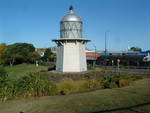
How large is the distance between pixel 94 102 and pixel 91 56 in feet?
245

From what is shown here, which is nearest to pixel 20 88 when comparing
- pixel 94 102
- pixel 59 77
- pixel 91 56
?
pixel 94 102

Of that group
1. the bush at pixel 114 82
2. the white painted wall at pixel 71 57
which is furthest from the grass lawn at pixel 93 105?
the white painted wall at pixel 71 57

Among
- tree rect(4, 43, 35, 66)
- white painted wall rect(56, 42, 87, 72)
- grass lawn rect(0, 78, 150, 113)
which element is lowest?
grass lawn rect(0, 78, 150, 113)

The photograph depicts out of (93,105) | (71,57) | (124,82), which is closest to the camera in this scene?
(93,105)

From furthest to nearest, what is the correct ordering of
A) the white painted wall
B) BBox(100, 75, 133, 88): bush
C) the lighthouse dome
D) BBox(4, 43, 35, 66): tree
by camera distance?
BBox(4, 43, 35, 66): tree
the lighthouse dome
the white painted wall
BBox(100, 75, 133, 88): bush

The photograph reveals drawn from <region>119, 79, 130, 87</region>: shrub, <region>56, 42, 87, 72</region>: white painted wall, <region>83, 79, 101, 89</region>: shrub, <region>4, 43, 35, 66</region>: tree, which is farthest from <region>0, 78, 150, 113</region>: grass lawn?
<region>4, 43, 35, 66</region>: tree

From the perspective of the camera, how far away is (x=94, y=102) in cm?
1269

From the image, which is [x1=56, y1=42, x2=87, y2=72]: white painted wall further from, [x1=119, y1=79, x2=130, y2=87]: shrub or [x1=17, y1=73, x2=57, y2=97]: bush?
[x1=17, y1=73, x2=57, y2=97]: bush

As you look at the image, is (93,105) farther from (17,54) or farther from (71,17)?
(17,54)

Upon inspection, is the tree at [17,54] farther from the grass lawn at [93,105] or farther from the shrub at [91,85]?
the grass lawn at [93,105]

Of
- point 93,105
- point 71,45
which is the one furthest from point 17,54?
point 93,105

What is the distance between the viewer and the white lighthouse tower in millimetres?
31391

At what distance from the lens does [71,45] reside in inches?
1241

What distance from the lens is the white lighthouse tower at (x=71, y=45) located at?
103ft
